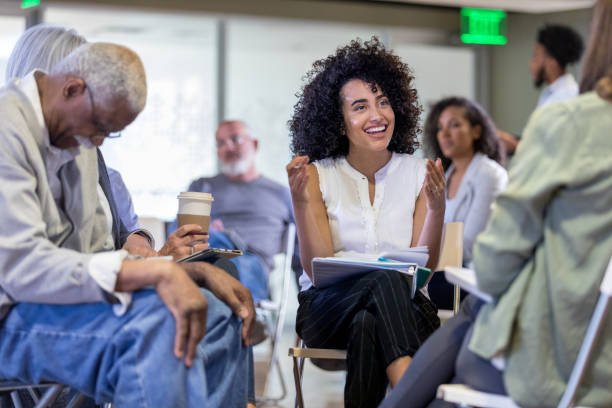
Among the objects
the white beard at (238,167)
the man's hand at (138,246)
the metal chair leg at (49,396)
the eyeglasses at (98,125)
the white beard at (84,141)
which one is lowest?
the metal chair leg at (49,396)

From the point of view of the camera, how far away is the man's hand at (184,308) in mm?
1503

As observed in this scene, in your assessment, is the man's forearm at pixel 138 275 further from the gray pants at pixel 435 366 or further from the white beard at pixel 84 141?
the gray pants at pixel 435 366

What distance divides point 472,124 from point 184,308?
349cm

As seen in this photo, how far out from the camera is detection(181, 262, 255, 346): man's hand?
5.78 feet

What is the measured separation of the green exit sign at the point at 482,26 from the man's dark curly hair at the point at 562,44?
80.7 inches

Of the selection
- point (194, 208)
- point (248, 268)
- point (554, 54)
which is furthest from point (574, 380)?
point (554, 54)

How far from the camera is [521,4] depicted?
6.93 m

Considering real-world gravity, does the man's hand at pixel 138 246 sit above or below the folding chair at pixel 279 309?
above

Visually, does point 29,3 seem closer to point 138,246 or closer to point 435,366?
point 138,246

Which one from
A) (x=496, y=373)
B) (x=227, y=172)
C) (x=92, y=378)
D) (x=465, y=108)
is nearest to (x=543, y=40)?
(x=465, y=108)

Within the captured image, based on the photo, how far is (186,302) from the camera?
1505mm

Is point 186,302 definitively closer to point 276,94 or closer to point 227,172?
point 227,172

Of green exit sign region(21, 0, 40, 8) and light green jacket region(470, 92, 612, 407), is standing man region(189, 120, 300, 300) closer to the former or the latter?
green exit sign region(21, 0, 40, 8)

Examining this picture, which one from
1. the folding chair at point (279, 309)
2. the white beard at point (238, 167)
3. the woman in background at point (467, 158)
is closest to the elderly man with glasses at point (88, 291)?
the folding chair at point (279, 309)
